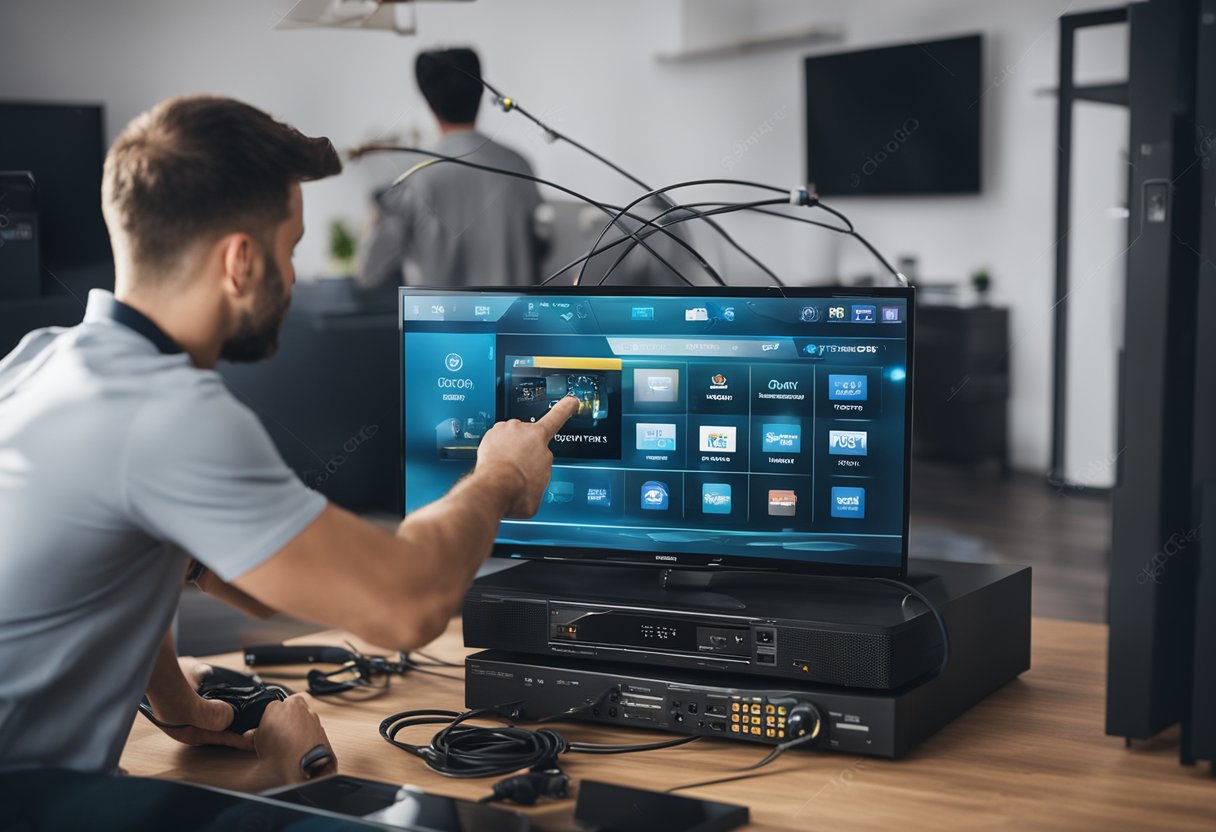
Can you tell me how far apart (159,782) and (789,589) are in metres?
0.73

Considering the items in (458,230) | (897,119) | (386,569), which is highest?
(897,119)

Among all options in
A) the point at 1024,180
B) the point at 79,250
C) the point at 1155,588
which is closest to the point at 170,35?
the point at 1024,180

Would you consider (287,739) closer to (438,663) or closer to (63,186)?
(438,663)

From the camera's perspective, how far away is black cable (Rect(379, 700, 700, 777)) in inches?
50.4

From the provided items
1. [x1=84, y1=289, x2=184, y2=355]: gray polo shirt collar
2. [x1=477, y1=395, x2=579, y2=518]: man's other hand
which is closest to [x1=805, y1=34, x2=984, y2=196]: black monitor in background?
[x1=477, y1=395, x2=579, y2=518]: man's other hand

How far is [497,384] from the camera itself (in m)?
1.55

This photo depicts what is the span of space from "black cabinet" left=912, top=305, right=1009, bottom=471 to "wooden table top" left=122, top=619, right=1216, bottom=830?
15.0 ft

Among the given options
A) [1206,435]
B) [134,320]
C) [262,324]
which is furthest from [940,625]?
[134,320]

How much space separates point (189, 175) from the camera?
1.08 meters

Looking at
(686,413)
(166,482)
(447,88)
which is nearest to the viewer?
(166,482)

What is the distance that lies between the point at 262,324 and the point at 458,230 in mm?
2234

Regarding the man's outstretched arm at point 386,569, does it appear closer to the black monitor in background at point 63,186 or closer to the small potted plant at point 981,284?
the black monitor in background at point 63,186

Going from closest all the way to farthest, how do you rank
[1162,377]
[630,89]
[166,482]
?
[166,482] < [1162,377] < [630,89]

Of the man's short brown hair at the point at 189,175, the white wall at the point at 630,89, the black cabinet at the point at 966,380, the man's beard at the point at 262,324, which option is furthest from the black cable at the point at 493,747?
the white wall at the point at 630,89
